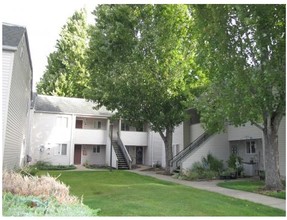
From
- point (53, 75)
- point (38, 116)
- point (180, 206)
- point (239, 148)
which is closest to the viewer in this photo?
point (180, 206)

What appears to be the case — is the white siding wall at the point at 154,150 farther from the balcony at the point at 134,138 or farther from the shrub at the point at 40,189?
the shrub at the point at 40,189

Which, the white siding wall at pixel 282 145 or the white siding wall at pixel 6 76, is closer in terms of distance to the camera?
the white siding wall at pixel 6 76

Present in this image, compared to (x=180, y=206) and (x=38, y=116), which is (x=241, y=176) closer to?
(x=180, y=206)

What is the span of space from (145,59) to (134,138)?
511 inches

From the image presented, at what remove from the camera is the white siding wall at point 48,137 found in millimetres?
27547

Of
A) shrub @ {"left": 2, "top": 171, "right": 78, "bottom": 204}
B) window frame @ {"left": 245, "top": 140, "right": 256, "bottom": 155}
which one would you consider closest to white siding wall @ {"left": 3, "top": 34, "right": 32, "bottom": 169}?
shrub @ {"left": 2, "top": 171, "right": 78, "bottom": 204}

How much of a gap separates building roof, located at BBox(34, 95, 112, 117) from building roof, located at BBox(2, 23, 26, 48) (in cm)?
1552

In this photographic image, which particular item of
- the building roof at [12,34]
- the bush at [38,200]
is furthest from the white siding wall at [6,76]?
the bush at [38,200]

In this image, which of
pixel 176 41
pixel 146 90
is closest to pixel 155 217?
pixel 146 90

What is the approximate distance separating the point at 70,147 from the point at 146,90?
12080 mm

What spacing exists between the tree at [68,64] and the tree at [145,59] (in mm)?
17867

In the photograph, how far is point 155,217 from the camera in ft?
26.5

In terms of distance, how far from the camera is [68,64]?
39.9 metres

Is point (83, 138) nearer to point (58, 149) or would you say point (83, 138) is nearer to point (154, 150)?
point (58, 149)
